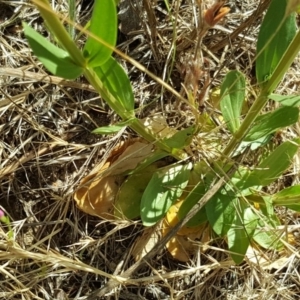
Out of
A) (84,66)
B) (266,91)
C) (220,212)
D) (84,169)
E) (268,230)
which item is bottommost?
(268,230)

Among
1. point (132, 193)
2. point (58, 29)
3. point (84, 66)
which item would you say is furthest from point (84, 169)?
point (58, 29)

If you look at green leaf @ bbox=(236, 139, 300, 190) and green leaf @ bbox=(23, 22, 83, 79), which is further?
green leaf @ bbox=(236, 139, 300, 190)

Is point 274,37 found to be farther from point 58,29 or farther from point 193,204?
point 58,29

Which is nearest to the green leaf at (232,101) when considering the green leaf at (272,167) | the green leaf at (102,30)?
the green leaf at (272,167)

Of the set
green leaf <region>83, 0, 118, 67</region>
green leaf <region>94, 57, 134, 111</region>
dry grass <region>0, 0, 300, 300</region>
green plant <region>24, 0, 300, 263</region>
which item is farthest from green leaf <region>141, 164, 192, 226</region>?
green leaf <region>83, 0, 118, 67</region>

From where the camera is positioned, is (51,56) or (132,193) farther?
(132,193)

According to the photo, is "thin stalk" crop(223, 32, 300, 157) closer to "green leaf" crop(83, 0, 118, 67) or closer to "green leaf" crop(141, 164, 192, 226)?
"green leaf" crop(141, 164, 192, 226)

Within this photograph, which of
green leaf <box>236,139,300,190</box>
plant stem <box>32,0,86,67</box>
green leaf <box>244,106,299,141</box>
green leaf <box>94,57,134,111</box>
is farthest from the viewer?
green leaf <box>236,139,300,190</box>

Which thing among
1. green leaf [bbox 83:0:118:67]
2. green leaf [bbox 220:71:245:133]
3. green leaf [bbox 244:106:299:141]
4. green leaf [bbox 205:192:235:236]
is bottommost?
green leaf [bbox 205:192:235:236]
